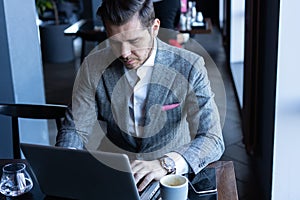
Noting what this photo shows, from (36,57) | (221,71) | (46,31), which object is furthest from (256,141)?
(46,31)

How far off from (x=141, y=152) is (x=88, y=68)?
360 millimetres

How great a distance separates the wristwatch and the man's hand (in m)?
0.01

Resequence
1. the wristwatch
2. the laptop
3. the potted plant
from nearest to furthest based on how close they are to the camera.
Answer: the laptop, the wristwatch, the potted plant

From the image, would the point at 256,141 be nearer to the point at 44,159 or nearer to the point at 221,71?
the point at 44,159

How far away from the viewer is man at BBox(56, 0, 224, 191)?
5.33 ft

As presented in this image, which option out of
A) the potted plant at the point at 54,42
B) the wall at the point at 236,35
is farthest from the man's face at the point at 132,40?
the potted plant at the point at 54,42

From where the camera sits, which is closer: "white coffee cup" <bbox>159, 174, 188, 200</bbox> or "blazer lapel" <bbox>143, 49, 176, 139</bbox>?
"white coffee cup" <bbox>159, 174, 188, 200</bbox>

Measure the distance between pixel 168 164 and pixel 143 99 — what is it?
0.30 metres

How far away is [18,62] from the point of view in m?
2.79

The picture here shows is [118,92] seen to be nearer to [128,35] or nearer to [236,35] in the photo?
[128,35]

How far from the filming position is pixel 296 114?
235cm

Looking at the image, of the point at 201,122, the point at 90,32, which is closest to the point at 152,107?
the point at 201,122

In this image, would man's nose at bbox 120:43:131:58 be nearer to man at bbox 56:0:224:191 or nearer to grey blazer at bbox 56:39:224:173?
man at bbox 56:0:224:191

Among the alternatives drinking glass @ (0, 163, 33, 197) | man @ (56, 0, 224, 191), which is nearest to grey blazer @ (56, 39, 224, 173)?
man @ (56, 0, 224, 191)
